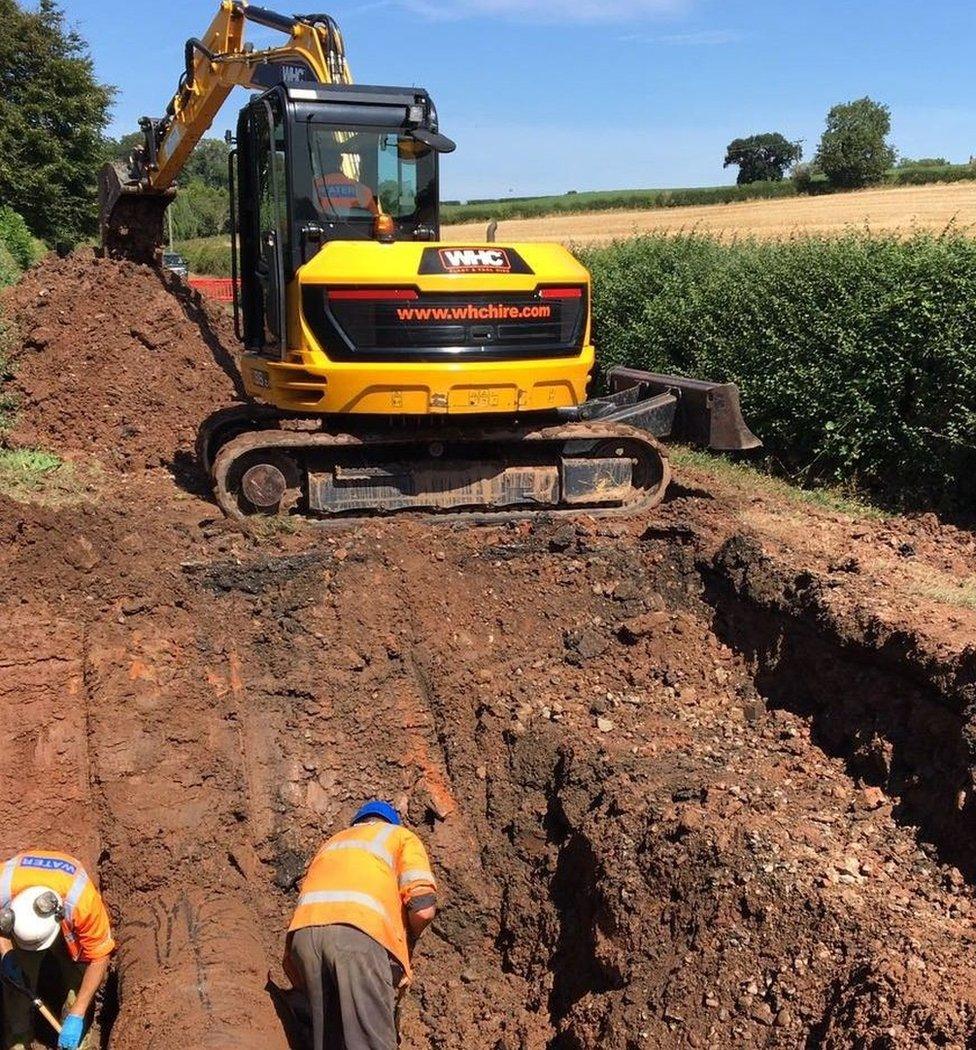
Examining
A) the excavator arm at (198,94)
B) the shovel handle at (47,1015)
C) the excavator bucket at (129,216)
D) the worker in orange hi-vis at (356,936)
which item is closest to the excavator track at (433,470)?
the excavator arm at (198,94)

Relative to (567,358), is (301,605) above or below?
below

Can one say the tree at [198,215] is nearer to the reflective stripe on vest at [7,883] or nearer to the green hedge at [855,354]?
the green hedge at [855,354]

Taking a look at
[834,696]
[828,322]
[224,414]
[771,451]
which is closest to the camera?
[834,696]

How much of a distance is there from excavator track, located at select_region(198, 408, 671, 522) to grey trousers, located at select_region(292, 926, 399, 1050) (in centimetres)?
421

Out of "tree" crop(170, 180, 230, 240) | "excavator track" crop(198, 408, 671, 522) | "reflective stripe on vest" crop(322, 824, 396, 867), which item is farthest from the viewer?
"tree" crop(170, 180, 230, 240)

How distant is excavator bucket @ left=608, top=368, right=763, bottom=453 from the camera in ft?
28.6

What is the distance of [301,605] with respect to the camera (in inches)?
273

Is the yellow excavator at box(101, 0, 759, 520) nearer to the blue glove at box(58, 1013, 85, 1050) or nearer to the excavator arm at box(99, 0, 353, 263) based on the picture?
the excavator arm at box(99, 0, 353, 263)

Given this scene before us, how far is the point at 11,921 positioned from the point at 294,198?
5.24 meters

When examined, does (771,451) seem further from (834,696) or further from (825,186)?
(825,186)

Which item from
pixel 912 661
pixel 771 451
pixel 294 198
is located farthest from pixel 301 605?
pixel 771 451

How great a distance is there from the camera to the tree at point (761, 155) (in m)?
60.1

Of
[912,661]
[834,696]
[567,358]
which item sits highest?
[567,358]

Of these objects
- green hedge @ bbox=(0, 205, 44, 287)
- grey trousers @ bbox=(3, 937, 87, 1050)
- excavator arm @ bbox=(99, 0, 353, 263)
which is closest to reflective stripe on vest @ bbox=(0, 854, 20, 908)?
grey trousers @ bbox=(3, 937, 87, 1050)
